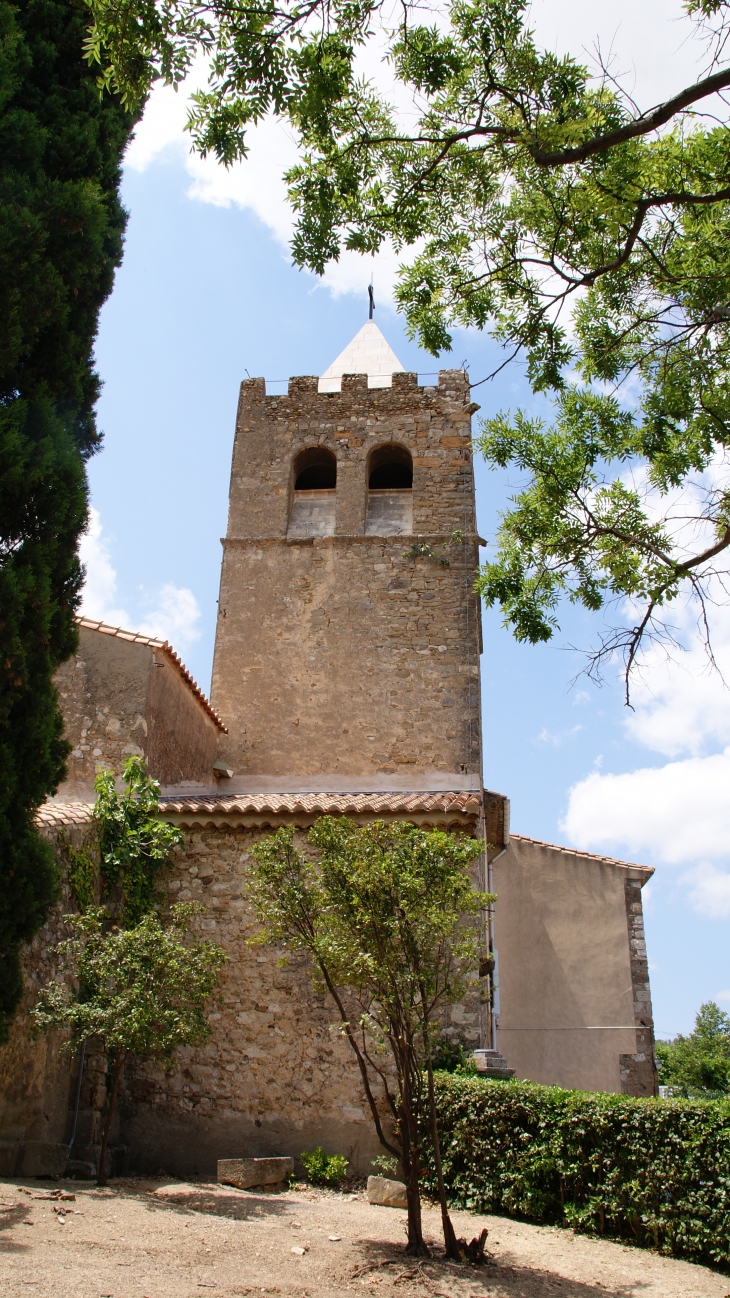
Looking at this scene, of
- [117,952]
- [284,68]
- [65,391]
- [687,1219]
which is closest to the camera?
[284,68]

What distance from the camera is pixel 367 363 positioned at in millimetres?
17656

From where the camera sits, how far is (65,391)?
25.1 ft

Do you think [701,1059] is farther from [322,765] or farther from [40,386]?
[40,386]

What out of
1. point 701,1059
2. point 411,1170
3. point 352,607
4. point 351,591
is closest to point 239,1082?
point 411,1170

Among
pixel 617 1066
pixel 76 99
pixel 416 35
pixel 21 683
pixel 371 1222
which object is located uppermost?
pixel 76 99

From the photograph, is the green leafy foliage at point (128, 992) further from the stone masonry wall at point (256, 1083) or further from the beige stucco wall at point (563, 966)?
the beige stucco wall at point (563, 966)

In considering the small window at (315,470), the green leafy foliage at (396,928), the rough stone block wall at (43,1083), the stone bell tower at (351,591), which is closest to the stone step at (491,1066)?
the green leafy foliage at (396,928)

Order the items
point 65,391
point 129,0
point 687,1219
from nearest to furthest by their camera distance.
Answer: point 129,0, point 687,1219, point 65,391

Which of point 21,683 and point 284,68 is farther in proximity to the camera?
point 21,683

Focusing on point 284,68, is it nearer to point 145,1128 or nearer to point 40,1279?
point 40,1279

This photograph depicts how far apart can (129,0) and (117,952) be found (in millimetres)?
7282

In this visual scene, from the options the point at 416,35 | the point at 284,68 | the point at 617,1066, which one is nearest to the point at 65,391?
the point at 284,68

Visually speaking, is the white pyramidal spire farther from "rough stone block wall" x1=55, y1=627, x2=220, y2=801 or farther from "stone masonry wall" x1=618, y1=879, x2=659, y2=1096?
"stone masonry wall" x1=618, y1=879, x2=659, y2=1096

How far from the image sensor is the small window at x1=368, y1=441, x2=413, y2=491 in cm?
1609
